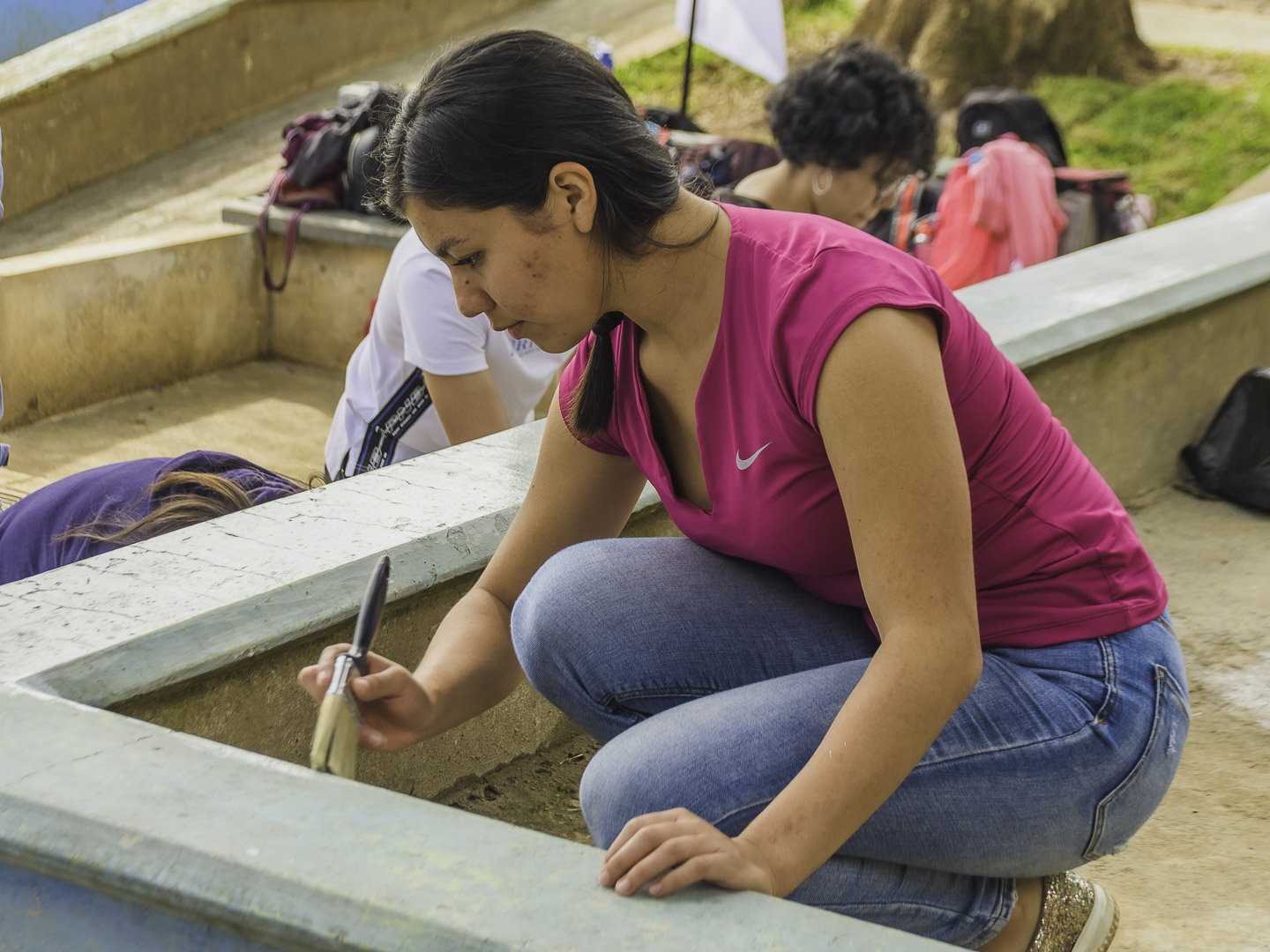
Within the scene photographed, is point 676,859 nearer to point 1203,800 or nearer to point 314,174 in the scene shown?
point 1203,800

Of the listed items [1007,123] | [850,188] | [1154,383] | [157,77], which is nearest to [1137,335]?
[1154,383]

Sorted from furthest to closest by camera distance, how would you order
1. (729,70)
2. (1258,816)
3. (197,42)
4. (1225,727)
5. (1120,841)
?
(729,70) < (197,42) < (1225,727) < (1258,816) < (1120,841)

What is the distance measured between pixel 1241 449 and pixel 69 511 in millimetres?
2926

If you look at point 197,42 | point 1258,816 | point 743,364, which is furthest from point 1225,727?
point 197,42

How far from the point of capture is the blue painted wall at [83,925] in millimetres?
1257

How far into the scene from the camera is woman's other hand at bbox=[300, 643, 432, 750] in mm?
1441

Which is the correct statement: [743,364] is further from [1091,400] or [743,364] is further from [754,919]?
[1091,400]

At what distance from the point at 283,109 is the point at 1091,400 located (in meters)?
6.21

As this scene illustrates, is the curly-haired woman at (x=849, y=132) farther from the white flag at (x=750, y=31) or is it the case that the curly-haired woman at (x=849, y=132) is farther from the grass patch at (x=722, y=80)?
the grass patch at (x=722, y=80)

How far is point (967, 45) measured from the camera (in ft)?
30.7

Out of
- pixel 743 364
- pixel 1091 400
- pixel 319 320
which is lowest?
pixel 319 320

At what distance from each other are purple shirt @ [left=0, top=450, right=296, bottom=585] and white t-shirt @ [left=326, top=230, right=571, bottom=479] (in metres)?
0.72

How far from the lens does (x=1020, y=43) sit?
935 centimetres

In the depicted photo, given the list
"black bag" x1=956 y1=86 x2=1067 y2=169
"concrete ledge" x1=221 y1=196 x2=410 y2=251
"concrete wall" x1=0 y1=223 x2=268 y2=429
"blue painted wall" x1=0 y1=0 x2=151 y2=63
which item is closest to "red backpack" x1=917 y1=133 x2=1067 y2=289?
"black bag" x1=956 y1=86 x2=1067 y2=169
